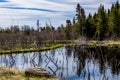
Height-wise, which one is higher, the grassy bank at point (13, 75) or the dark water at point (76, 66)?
the grassy bank at point (13, 75)

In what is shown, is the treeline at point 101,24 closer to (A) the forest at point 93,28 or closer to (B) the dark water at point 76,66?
(A) the forest at point 93,28

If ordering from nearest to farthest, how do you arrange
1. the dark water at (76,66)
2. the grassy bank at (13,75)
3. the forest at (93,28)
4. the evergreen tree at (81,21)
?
the grassy bank at (13,75)
the dark water at (76,66)
the forest at (93,28)
the evergreen tree at (81,21)

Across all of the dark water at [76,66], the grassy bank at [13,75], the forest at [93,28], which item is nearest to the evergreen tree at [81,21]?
the forest at [93,28]

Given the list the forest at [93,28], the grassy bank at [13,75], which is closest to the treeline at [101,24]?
the forest at [93,28]

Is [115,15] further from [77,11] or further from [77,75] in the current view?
[77,75]

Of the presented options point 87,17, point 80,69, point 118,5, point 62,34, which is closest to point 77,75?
point 80,69

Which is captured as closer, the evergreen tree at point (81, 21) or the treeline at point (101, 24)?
the treeline at point (101, 24)

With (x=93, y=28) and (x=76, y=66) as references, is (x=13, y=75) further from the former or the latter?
(x=93, y=28)

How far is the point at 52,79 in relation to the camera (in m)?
33.7

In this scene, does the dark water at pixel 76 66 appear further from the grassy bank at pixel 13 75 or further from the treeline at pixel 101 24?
the treeline at pixel 101 24

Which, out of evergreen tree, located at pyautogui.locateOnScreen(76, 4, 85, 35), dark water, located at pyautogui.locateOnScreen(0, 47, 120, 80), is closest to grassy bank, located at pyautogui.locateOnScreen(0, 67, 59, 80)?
dark water, located at pyautogui.locateOnScreen(0, 47, 120, 80)

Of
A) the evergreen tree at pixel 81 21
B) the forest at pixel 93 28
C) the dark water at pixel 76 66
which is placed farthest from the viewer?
the evergreen tree at pixel 81 21

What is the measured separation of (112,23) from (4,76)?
93198 millimetres

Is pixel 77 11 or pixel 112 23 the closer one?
pixel 112 23
